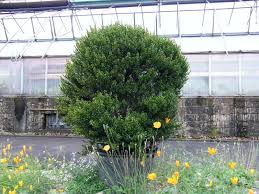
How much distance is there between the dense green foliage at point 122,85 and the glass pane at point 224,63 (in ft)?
25.6

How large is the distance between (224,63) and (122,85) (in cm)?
853

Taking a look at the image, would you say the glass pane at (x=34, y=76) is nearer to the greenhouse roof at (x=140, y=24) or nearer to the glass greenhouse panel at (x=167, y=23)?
the greenhouse roof at (x=140, y=24)

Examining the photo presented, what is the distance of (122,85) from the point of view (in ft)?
15.1

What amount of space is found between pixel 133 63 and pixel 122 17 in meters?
11.9

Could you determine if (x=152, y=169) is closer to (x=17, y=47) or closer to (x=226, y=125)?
(x=226, y=125)

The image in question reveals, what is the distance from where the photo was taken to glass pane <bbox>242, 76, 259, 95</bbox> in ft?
39.7

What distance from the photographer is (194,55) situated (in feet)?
41.1

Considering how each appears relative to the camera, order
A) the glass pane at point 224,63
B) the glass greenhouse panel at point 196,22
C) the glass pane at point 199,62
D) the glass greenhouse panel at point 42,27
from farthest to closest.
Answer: the glass greenhouse panel at point 42,27 < the glass greenhouse panel at point 196,22 < the glass pane at point 199,62 < the glass pane at point 224,63

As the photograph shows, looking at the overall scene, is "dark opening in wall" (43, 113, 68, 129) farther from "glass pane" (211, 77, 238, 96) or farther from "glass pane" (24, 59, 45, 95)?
"glass pane" (211, 77, 238, 96)

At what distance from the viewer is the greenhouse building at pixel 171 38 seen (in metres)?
11.9

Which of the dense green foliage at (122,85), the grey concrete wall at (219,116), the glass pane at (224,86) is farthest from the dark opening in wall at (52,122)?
the dense green foliage at (122,85)

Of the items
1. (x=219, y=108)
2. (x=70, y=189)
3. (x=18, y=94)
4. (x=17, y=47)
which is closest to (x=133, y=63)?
(x=70, y=189)

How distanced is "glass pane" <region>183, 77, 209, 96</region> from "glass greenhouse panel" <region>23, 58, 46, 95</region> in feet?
16.9

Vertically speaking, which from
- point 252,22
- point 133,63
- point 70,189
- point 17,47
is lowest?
point 70,189
